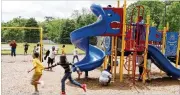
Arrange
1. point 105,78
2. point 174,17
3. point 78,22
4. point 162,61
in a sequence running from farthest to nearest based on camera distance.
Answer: point 78,22 → point 174,17 → point 162,61 → point 105,78

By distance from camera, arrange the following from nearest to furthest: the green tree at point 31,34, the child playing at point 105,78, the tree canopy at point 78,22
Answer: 1. the child playing at point 105,78
2. the green tree at point 31,34
3. the tree canopy at point 78,22

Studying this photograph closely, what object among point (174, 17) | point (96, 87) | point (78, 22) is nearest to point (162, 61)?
point (96, 87)

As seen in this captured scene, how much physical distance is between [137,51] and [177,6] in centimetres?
4410

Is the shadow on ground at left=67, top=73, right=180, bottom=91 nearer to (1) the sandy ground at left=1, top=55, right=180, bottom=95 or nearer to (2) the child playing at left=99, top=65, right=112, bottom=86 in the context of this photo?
(1) the sandy ground at left=1, top=55, right=180, bottom=95

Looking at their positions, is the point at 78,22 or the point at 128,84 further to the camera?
the point at 78,22

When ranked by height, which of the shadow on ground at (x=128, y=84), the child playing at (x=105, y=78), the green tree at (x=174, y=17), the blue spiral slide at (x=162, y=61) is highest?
the green tree at (x=174, y=17)

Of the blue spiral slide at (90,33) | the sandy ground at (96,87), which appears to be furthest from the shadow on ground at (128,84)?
the blue spiral slide at (90,33)

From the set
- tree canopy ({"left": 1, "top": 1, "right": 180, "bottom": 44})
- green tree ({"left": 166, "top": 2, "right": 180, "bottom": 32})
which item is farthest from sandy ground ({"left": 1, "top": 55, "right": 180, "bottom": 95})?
green tree ({"left": 166, "top": 2, "right": 180, "bottom": 32})

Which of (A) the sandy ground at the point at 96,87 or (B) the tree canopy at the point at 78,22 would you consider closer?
(A) the sandy ground at the point at 96,87

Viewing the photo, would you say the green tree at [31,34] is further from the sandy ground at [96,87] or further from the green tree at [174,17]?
the sandy ground at [96,87]

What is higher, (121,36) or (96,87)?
(121,36)

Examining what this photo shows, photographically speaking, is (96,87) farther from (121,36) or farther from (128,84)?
(121,36)

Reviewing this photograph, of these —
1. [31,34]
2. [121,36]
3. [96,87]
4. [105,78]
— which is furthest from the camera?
[31,34]

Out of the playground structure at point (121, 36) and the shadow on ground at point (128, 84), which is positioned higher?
the playground structure at point (121, 36)
